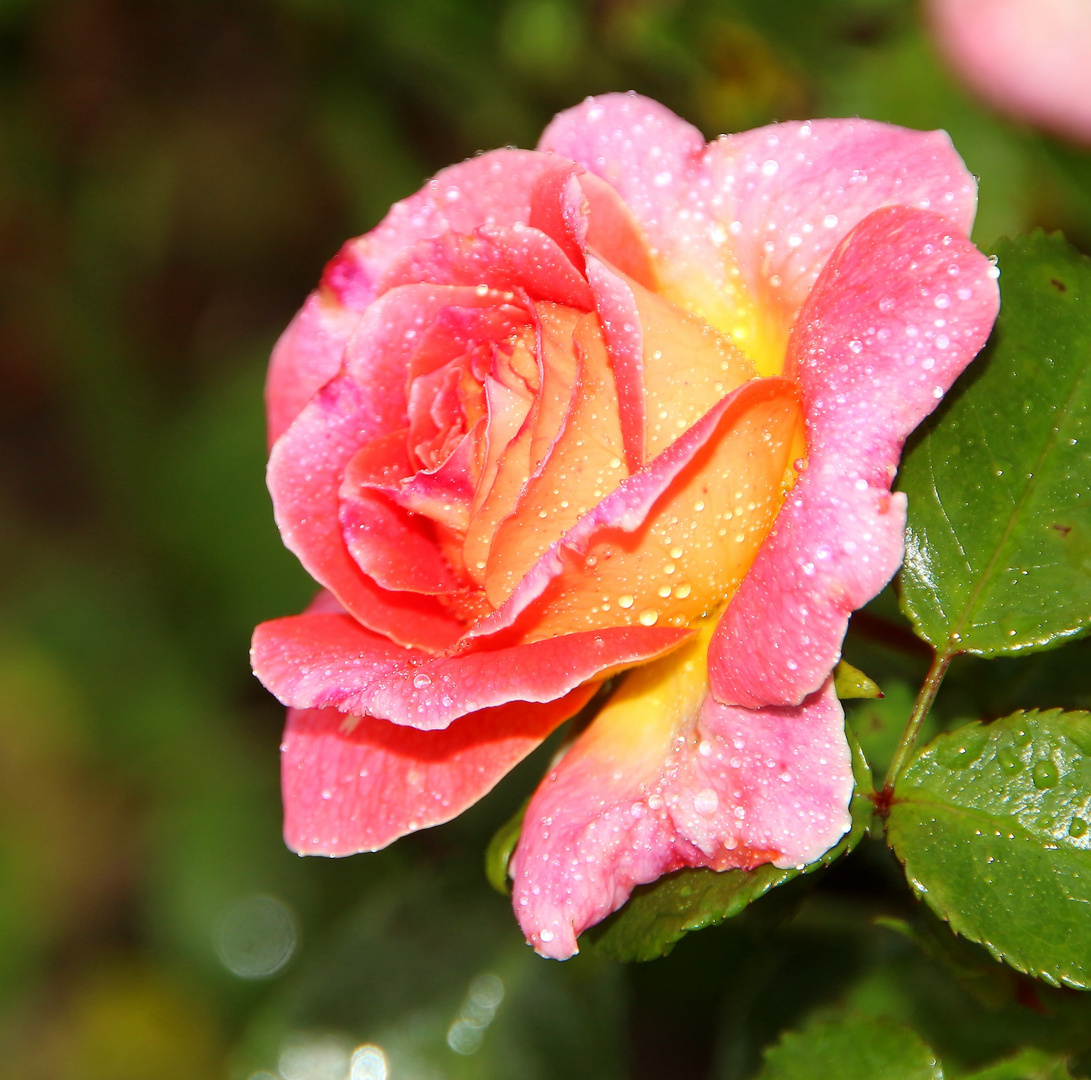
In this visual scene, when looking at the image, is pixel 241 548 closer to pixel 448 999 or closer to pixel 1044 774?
pixel 448 999

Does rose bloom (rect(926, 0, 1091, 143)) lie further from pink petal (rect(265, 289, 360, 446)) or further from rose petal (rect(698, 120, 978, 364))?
pink petal (rect(265, 289, 360, 446))

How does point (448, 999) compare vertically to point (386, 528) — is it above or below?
below

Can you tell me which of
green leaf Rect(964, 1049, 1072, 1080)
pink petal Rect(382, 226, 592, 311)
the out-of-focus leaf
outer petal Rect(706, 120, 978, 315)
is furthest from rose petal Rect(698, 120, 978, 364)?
the out-of-focus leaf

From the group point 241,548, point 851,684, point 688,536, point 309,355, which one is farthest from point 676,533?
point 241,548

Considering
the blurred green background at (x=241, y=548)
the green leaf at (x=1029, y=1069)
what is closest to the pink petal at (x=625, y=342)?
the blurred green background at (x=241, y=548)

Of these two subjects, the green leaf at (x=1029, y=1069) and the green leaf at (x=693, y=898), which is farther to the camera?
the green leaf at (x=1029, y=1069)

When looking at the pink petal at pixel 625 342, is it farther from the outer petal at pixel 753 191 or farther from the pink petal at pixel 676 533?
the outer petal at pixel 753 191
